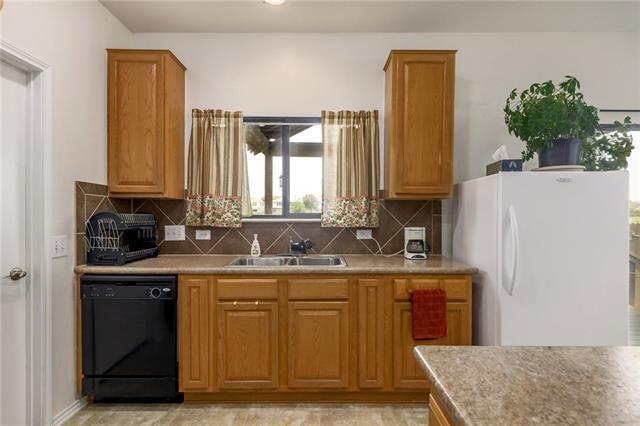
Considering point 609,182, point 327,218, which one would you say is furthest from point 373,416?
point 609,182

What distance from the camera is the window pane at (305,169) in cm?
310

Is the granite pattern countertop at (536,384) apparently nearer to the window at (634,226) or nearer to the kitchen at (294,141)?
the kitchen at (294,141)

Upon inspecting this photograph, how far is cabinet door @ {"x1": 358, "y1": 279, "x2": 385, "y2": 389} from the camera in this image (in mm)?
2357

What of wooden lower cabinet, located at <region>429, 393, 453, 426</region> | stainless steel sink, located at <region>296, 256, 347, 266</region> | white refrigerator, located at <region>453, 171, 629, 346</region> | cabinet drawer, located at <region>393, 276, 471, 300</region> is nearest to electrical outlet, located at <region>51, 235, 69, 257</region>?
stainless steel sink, located at <region>296, 256, 347, 266</region>

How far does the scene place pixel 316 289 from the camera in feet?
7.72

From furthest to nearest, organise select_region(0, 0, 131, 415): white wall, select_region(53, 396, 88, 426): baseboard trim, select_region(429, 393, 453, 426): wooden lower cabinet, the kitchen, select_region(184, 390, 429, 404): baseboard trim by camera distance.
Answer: select_region(184, 390, 429, 404): baseboard trim, the kitchen, select_region(53, 396, 88, 426): baseboard trim, select_region(0, 0, 131, 415): white wall, select_region(429, 393, 453, 426): wooden lower cabinet

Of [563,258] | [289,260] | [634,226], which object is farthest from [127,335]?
[634,226]

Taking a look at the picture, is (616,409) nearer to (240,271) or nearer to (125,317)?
(240,271)

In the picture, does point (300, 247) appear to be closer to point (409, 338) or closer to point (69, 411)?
point (409, 338)

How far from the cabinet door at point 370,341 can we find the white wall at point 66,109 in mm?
1933

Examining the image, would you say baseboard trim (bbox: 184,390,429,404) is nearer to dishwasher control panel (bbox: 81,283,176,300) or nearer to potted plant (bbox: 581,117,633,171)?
dishwasher control panel (bbox: 81,283,176,300)

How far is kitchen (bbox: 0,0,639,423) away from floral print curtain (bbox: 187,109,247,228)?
0.37 feet

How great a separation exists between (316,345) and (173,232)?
1602 mm

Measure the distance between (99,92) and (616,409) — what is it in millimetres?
3225
